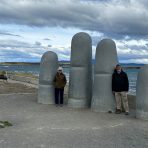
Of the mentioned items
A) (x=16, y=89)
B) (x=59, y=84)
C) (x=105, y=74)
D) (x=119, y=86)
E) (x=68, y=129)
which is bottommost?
(x=16, y=89)

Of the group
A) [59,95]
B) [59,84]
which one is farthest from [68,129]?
[59,95]

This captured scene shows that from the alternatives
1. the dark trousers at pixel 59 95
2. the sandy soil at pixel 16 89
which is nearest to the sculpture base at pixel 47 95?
the dark trousers at pixel 59 95

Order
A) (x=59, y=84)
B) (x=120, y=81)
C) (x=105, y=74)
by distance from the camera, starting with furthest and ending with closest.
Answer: (x=59, y=84), (x=105, y=74), (x=120, y=81)

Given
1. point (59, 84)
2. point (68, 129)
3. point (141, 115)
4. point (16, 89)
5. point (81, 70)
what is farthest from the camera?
point (16, 89)

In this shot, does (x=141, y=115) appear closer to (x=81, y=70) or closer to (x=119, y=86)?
(x=119, y=86)

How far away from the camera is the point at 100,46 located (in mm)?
17203

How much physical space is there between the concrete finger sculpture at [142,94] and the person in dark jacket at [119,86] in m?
1.19

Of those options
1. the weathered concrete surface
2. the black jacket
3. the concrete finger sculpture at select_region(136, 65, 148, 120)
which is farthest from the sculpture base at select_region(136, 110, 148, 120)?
the black jacket

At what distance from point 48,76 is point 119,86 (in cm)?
420

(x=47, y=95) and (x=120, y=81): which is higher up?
(x=120, y=81)

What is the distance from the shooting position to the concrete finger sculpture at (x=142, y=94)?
1524 cm

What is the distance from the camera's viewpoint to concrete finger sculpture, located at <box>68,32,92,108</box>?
18016 millimetres

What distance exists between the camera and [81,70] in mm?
18125

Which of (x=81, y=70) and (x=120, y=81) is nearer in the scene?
(x=120, y=81)
